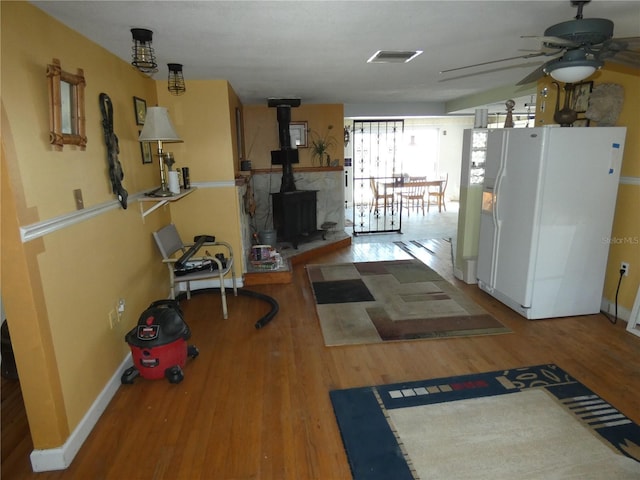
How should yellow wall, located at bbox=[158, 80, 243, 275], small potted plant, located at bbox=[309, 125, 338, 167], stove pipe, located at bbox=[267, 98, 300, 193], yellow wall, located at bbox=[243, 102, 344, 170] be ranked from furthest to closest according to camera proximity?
small potted plant, located at bbox=[309, 125, 338, 167] → yellow wall, located at bbox=[243, 102, 344, 170] → stove pipe, located at bbox=[267, 98, 300, 193] → yellow wall, located at bbox=[158, 80, 243, 275]

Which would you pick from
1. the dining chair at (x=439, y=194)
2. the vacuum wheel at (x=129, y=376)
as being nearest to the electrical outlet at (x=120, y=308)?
the vacuum wheel at (x=129, y=376)

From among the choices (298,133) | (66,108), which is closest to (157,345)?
(66,108)

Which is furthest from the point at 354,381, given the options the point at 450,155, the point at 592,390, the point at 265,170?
the point at 450,155

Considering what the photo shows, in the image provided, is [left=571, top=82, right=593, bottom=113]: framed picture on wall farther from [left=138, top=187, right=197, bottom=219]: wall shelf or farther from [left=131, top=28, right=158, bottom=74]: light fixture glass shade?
[left=138, top=187, right=197, bottom=219]: wall shelf

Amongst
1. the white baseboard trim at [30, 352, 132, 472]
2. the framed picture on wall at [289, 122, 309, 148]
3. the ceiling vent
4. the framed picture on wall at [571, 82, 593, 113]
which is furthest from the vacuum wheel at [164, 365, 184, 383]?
the framed picture on wall at [289, 122, 309, 148]

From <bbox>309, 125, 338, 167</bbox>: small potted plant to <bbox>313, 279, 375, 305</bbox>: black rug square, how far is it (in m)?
2.72

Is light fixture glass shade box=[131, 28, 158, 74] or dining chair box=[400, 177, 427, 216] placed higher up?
light fixture glass shade box=[131, 28, 158, 74]

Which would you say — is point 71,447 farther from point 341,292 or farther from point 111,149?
point 341,292

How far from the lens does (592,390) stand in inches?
92.0

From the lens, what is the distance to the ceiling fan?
198 centimetres

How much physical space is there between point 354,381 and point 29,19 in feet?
8.56

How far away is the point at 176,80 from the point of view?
304cm

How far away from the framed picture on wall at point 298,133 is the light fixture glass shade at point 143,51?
3.93 metres

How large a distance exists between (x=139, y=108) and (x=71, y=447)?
251 cm
